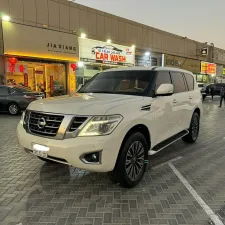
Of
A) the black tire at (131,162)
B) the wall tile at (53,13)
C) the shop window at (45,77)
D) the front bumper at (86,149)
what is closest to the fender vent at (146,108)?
the black tire at (131,162)

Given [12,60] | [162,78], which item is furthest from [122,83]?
[12,60]

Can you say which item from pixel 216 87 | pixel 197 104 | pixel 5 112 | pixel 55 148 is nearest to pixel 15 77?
pixel 5 112

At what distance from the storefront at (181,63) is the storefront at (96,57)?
7.67 metres

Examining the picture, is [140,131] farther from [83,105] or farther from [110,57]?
[110,57]

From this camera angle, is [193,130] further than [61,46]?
No

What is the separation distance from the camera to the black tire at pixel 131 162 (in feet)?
11.8

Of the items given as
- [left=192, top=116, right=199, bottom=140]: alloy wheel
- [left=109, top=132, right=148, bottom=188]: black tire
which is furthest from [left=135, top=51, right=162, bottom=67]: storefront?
[left=109, top=132, right=148, bottom=188]: black tire

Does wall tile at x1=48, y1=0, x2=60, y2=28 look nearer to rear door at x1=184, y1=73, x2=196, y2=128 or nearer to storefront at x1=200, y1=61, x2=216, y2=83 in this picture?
rear door at x1=184, y1=73, x2=196, y2=128

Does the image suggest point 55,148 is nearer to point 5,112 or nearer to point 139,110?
point 139,110

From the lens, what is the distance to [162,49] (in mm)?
28312

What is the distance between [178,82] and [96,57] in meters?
15.6

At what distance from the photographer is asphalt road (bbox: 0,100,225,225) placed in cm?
307

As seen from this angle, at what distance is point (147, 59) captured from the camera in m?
26.9

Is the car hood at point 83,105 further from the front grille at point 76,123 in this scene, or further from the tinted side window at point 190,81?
the tinted side window at point 190,81
